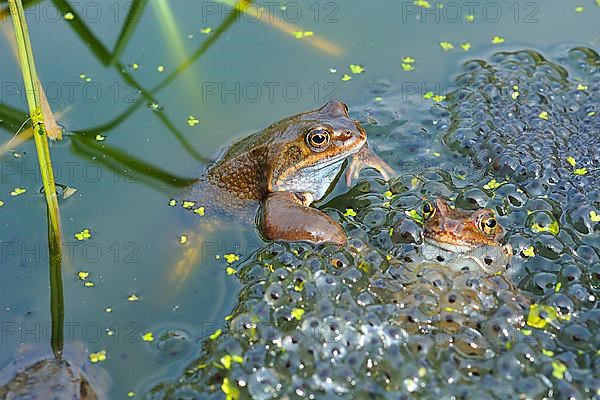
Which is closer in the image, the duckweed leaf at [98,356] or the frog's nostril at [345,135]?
the duckweed leaf at [98,356]

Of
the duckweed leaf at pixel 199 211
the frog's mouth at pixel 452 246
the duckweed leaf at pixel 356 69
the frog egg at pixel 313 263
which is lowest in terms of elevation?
the frog's mouth at pixel 452 246

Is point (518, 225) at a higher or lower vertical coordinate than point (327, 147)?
lower

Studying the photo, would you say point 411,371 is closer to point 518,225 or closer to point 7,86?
point 518,225

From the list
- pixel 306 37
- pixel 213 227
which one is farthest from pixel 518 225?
pixel 306 37

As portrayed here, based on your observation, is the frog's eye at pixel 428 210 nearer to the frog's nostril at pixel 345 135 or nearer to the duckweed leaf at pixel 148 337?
the frog's nostril at pixel 345 135

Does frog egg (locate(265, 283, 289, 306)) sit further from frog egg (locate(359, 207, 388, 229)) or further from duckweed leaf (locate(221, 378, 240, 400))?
frog egg (locate(359, 207, 388, 229))

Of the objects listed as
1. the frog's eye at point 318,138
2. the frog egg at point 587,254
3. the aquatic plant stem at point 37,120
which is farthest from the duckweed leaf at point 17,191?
the frog egg at point 587,254
